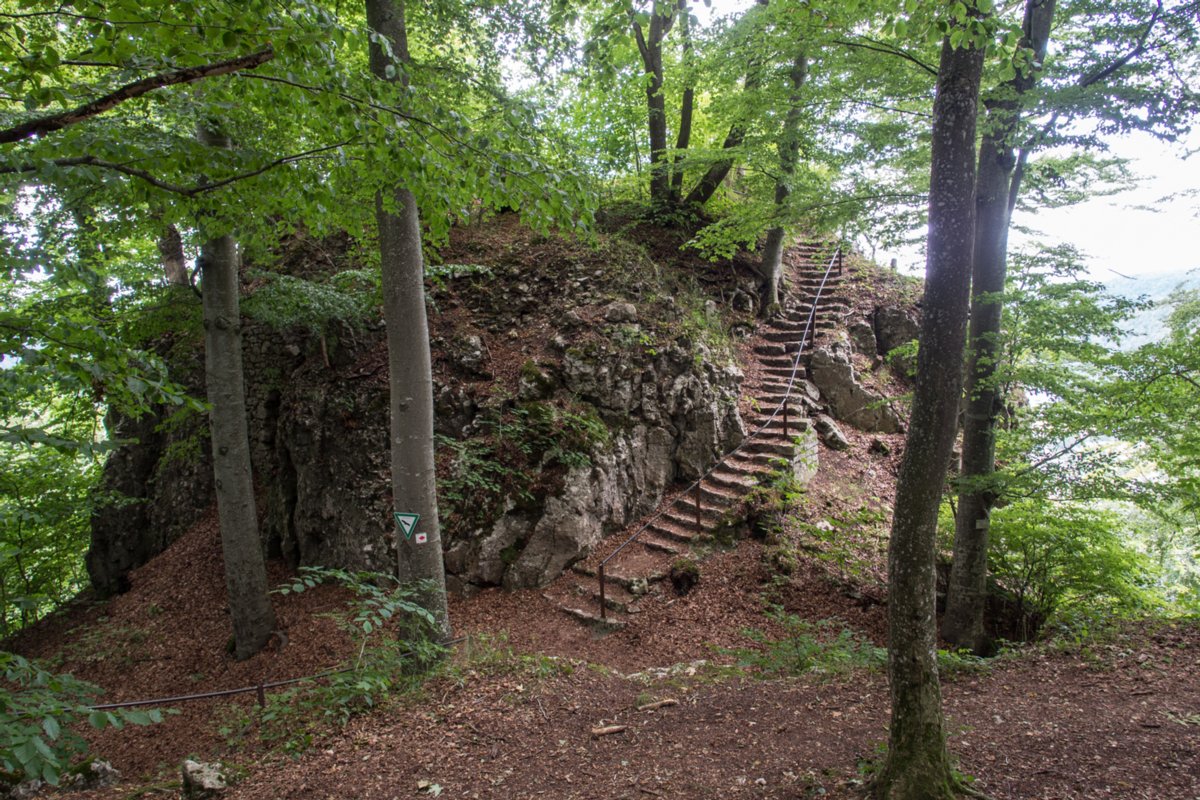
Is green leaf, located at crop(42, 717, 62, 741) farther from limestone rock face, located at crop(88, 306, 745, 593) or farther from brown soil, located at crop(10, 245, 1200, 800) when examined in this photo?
limestone rock face, located at crop(88, 306, 745, 593)

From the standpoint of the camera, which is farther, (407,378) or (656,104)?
(656,104)

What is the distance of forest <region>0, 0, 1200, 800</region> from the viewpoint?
3.37 metres

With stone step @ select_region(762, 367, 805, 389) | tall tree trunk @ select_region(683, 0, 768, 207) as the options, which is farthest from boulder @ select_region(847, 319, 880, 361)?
tall tree trunk @ select_region(683, 0, 768, 207)

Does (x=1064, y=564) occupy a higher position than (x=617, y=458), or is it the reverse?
(x=617, y=458)

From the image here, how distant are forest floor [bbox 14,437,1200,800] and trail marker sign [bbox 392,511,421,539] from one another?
0.98 meters

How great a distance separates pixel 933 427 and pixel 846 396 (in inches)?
404

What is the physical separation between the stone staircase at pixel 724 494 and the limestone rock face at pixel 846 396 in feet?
1.32

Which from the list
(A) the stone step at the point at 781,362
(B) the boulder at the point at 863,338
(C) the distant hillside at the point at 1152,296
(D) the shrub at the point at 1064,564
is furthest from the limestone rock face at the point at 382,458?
(C) the distant hillside at the point at 1152,296

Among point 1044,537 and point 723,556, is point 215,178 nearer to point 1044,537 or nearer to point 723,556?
point 723,556

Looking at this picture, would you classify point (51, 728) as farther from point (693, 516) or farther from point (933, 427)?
point (693, 516)

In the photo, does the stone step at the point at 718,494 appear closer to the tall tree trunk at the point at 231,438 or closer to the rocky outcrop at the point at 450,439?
the rocky outcrop at the point at 450,439

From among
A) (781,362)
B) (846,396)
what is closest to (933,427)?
(781,362)

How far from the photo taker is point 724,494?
10094 millimetres

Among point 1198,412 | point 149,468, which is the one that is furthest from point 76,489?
point 1198,412
